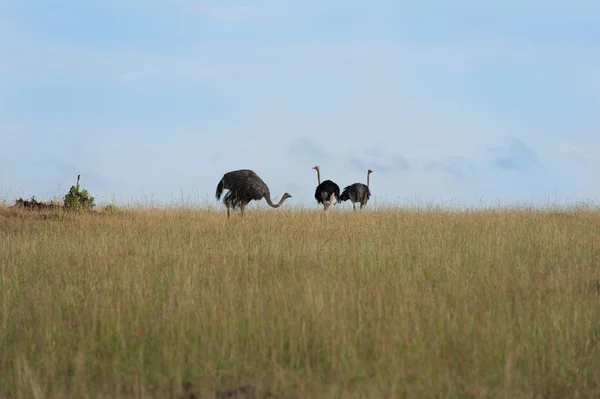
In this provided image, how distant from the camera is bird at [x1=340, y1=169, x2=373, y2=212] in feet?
74.9

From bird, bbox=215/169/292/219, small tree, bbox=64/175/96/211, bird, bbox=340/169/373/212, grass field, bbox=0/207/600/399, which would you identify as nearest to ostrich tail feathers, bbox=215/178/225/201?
bird, bbox=215/169/292/219

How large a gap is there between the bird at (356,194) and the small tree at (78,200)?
8.63 m

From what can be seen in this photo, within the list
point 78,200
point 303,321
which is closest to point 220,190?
point 78,200

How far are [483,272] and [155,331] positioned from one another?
4.34 meters

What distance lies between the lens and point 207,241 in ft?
39.3

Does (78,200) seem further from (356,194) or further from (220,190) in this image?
(356,194)

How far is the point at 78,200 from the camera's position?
17.6 m

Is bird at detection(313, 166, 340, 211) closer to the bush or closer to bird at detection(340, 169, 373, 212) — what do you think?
bird at detection(340, 169, 373, 212)

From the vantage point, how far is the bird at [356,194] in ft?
74.9

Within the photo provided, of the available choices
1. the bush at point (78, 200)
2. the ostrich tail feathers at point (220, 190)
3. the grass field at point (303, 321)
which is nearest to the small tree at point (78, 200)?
the bush at point (78, 200)

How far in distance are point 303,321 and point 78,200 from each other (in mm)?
13498

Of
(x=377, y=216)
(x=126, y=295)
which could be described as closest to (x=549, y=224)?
(x=377, y=216)

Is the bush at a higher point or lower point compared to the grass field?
higher

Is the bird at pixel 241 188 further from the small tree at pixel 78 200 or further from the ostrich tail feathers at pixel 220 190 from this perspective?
the small tree at pixel 78 200
